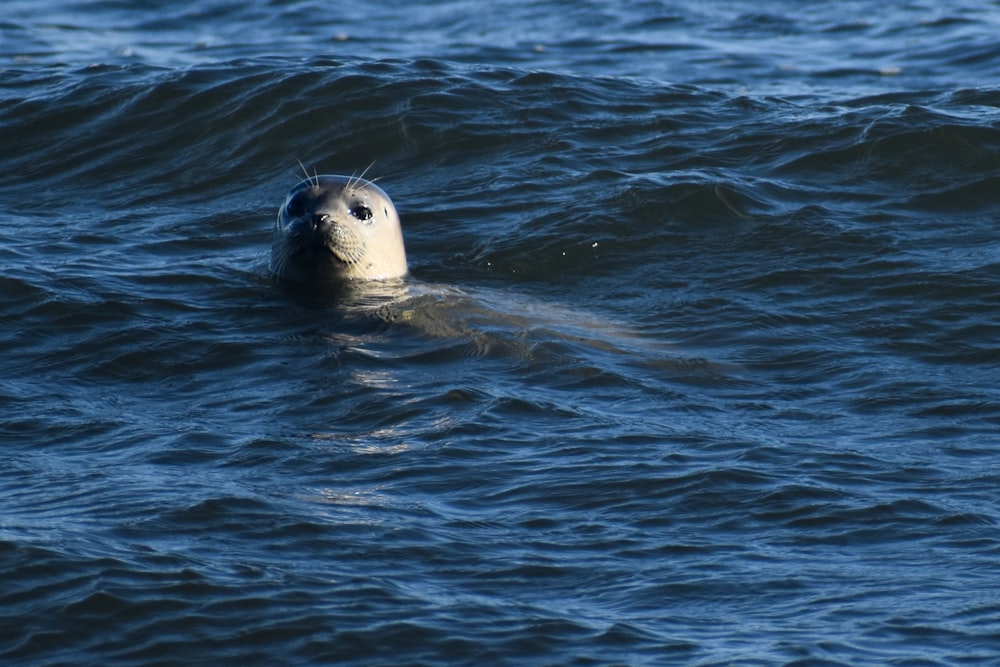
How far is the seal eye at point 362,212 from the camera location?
9977 mm

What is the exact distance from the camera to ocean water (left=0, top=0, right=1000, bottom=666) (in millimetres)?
5445

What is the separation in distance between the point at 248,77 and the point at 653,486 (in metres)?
8.79

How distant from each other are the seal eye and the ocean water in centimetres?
57

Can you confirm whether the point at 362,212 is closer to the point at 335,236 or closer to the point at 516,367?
the point at 335,236

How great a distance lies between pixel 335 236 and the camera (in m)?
9.73

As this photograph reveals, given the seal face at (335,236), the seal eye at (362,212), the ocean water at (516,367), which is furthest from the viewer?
the seal eye at (362,212)

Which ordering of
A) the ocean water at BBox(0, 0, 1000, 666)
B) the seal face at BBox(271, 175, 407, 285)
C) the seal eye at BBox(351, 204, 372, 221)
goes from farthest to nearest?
the seal eye at BBox(351, 204, 372, 221) < the seal face at BBox(271, 175, 407, 285) < the ocean water at BBox(0, 0, 1000, 666)

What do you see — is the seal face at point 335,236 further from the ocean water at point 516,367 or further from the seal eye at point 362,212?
the ocean water at point 516,367

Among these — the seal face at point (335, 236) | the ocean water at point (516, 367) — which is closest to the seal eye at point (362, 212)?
the seal face at point (335, 236)

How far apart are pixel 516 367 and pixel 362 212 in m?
2.07

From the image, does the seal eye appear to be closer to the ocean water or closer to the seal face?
the seal face

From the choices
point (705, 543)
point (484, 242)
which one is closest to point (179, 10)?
point (484, 242)

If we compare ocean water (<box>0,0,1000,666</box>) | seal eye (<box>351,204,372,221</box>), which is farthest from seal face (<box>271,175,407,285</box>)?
ocean water (<box>0,0,1000,666</box>)

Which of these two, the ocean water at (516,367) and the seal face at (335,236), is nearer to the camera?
the ocean water at (516,367)
